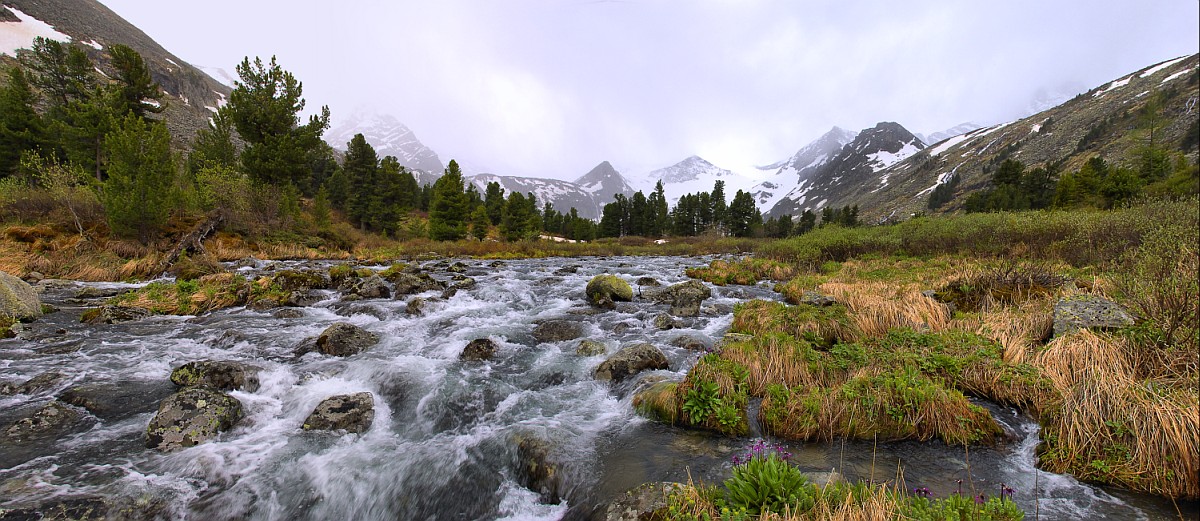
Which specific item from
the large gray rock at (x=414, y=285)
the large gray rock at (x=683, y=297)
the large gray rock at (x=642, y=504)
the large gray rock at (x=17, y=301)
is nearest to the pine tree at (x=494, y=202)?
the large gray rock at (x=414, y=285)

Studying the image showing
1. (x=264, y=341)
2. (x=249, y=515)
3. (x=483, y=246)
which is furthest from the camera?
(x=483, y=246)

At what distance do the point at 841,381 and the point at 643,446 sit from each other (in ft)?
10.1

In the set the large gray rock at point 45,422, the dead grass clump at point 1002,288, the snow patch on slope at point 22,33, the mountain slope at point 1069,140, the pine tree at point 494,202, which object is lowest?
the large gray rock at point 45,422

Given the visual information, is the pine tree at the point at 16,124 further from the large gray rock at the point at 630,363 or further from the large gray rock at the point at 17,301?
the large gray rock at the point at 630,363

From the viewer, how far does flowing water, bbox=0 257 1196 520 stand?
404cm

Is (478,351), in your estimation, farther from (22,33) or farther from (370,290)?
(22,33)

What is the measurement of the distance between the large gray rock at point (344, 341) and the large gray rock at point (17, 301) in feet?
23.8

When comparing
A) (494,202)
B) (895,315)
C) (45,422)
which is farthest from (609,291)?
(494,202)

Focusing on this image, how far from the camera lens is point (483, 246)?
39094mm

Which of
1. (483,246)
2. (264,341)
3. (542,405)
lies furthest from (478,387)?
(483,246)

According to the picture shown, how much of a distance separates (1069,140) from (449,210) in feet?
493

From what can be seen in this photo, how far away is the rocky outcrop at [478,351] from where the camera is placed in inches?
336

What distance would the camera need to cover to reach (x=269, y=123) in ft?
99.5

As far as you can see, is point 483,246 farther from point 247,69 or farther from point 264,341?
point 264,341
